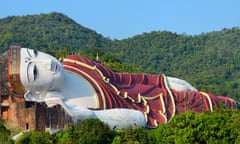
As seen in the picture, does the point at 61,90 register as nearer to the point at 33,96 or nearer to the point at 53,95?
the point at 53,95

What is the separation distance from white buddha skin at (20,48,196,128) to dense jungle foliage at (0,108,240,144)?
6.38ft

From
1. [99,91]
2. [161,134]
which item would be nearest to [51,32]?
[99,91]

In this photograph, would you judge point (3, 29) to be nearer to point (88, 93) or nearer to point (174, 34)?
point (174, 34)

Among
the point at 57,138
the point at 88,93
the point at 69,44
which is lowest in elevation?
the point at 57,138

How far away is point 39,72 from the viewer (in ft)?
81.4

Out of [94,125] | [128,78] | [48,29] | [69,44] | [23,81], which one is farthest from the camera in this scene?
[48,29]

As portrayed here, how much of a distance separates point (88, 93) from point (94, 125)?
4.00 meters

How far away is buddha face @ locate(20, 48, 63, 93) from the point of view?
80.8ft

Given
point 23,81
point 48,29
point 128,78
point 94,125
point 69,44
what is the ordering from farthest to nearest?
point 48,29
point 69,44
point 128,78
point 23,81
point 94,125

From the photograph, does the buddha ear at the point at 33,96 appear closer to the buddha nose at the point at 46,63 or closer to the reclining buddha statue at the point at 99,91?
the reclining buddha statue at the point at 99,91

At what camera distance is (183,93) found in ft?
94.3

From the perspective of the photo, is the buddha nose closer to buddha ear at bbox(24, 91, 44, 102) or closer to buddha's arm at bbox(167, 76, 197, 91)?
buddha ear at bbox(24, 91, 44, 102)

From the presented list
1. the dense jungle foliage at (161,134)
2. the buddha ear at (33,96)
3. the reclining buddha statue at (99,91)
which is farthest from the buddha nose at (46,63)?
the dense jungle foliage at (161,134)

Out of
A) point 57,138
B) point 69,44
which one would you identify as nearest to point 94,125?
point 57,138
